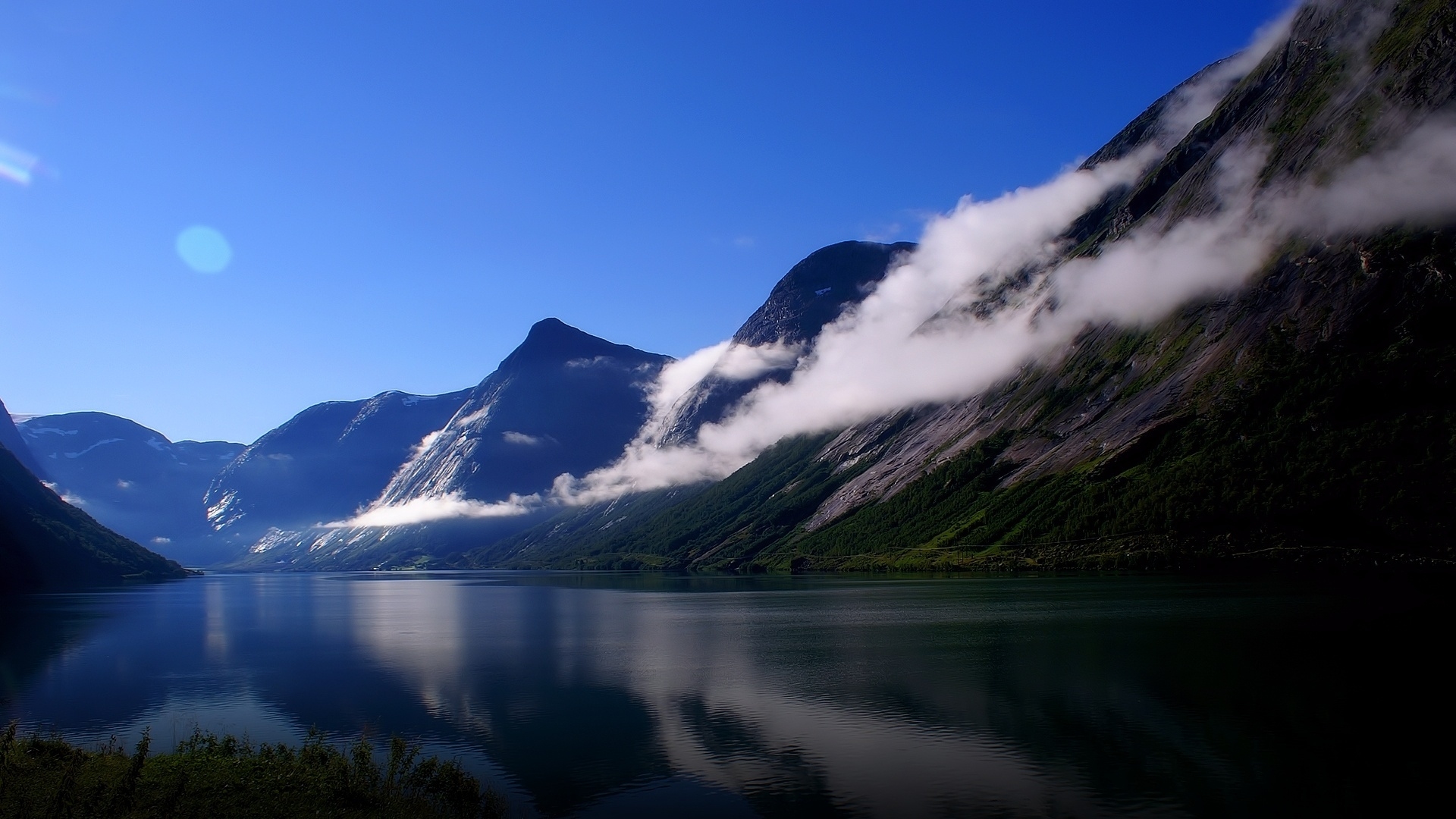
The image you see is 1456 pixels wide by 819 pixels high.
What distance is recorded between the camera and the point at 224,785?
3216cm

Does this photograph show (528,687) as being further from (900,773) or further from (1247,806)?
(1247,806)

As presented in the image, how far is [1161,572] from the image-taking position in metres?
154

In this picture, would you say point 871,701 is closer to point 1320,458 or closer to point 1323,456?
point 1320,458

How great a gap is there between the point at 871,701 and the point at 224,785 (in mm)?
34036

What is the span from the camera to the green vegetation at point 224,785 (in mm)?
29016

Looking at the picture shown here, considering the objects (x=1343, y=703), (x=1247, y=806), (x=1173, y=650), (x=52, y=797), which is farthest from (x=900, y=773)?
(x=1173, y=650)

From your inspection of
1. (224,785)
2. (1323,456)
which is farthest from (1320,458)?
(224,785)

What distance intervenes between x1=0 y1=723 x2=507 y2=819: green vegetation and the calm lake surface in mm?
3474

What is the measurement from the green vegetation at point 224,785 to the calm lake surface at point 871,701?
11.4ft

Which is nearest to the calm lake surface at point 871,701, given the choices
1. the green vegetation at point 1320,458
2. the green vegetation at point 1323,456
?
the green vegetation at point 1323,456

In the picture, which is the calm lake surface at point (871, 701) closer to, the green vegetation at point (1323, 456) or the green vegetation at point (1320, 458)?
the green vegetation at point (1323, 456)

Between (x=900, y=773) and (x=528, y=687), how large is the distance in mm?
33517

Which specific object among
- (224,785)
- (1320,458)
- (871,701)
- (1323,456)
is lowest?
(871,701)

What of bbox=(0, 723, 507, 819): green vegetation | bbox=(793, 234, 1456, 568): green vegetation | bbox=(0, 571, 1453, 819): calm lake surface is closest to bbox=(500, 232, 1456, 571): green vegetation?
bbox=(793, 234, 1456, 568): green vegetation
